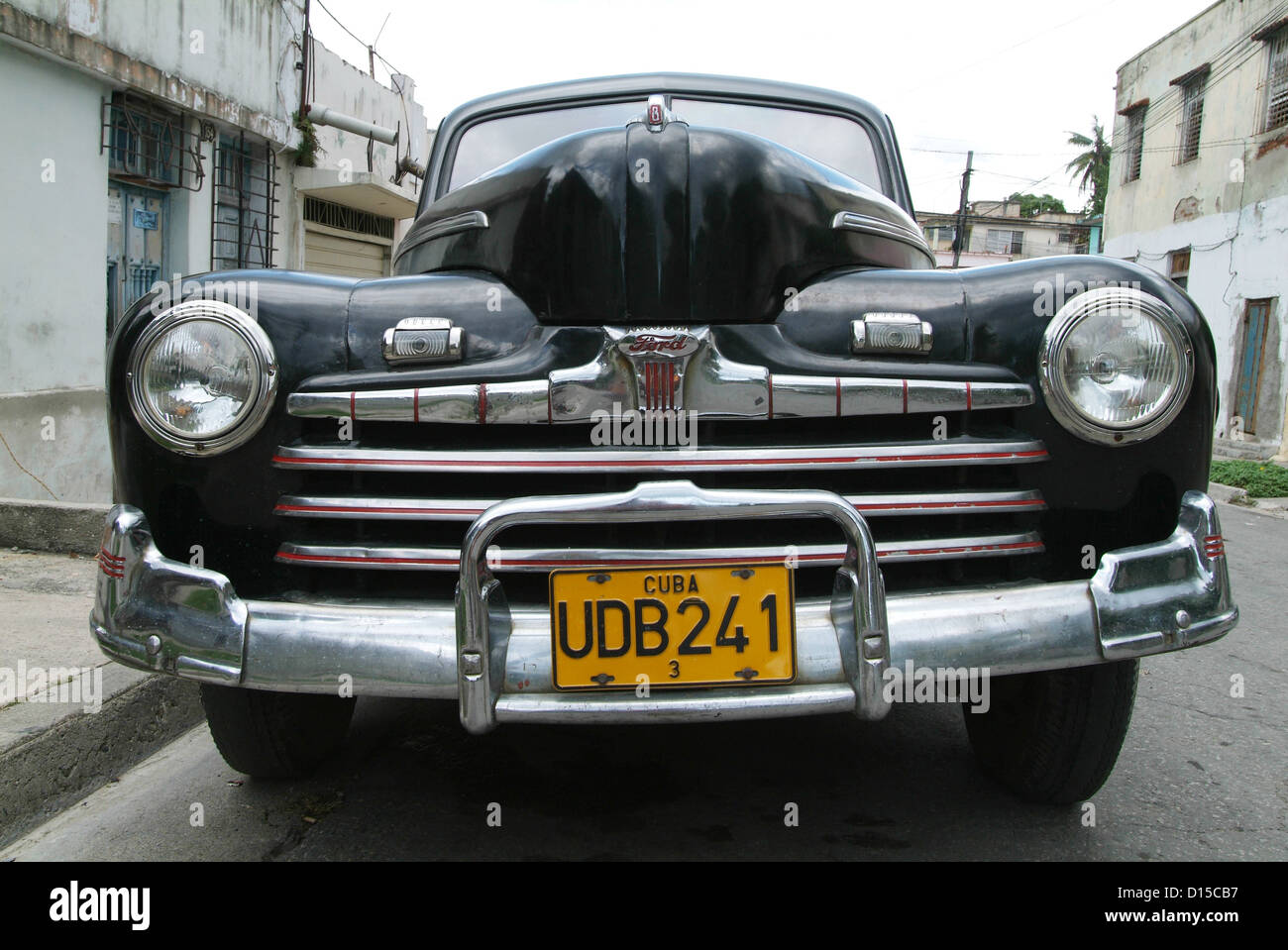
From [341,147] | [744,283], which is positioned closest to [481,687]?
[744,283]

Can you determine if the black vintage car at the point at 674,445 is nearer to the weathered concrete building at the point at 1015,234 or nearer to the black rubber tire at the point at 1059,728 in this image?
the black rubber tire at the point at 1059,728

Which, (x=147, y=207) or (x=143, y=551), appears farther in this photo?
(x=147, y=207)

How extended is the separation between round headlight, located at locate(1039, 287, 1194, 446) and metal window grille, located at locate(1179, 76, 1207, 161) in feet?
48.1

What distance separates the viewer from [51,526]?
4281 millimetres

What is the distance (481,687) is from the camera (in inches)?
59.4

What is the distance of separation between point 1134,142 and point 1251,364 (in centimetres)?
568

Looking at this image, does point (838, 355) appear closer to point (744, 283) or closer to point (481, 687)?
point (744, 283)

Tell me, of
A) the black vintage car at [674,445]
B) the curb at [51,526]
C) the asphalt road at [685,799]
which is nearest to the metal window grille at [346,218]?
→ the curb at [51,526]

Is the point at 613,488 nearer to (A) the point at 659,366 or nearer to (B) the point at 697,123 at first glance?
(A) the point at 659,366

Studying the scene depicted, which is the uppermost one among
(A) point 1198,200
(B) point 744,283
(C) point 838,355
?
(A) point 1198,200

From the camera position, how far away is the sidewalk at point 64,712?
7.47 ft

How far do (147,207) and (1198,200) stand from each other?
13.1m

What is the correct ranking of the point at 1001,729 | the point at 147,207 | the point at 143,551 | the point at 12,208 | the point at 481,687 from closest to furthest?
the point at 481,687, the point at 143,551, the point at 1001,729, the point at 12,208, the point at 147,207

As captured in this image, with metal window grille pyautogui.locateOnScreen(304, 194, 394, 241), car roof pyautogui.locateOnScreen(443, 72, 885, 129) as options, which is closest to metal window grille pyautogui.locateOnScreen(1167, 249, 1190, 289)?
metal window grille pyautogui.locateOnScreen(304, 194, 394, 241)
